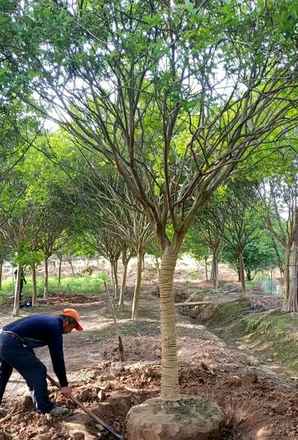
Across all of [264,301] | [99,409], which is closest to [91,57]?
[99,409]

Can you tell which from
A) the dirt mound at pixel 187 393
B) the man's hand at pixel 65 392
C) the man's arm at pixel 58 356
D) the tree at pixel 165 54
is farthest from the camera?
the man's arm at pixel 58 356

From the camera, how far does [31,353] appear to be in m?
6.53

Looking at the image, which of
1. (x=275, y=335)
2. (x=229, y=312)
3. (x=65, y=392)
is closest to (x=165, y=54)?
(x=65, y=392)

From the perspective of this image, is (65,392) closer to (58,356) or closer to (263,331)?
(58,356)

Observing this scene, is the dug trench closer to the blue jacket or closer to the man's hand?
the man's hand

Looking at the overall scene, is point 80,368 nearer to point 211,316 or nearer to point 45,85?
point 45,85

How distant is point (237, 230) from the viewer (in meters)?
23.6

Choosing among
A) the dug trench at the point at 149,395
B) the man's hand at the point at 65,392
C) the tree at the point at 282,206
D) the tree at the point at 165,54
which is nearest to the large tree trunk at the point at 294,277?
the tree at the point at 282,206

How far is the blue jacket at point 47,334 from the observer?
6.38m

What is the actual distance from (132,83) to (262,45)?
4.92 feet

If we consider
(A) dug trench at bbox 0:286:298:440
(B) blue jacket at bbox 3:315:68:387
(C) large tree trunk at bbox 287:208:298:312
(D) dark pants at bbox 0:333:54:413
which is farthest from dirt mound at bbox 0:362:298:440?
(C) large tree trunk at bbox 287:208:298:312

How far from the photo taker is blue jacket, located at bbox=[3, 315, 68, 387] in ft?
20.9

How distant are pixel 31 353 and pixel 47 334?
0.40 meters

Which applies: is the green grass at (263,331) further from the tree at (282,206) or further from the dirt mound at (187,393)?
the dirt mound at (187,393)
